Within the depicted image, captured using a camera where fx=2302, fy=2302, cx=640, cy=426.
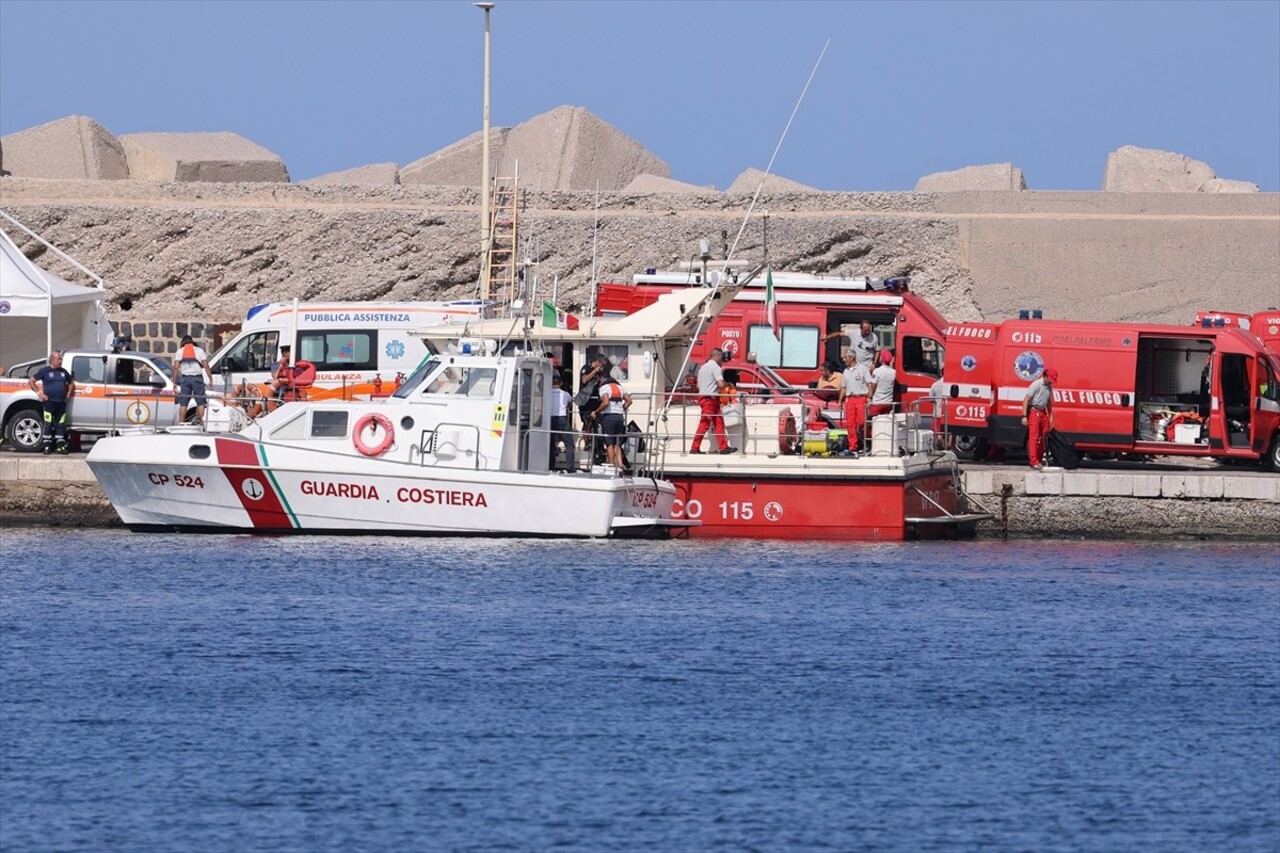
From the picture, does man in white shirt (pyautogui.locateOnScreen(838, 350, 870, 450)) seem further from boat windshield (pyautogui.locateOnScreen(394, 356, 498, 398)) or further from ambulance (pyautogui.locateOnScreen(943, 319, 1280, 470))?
boat windshield (pyautogui.locateOnScreen(394, 356, 498, 398))

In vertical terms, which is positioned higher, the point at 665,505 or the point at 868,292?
the point at 868,292

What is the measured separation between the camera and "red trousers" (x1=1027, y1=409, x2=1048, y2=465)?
26.6 metres

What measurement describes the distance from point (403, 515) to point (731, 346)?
6.77m

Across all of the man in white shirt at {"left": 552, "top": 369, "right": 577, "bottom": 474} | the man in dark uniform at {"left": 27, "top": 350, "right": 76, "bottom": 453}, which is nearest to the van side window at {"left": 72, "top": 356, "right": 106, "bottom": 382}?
the man in dark uniform at {"left": 27, "top": 350, "right": 76, "bottom": 453}

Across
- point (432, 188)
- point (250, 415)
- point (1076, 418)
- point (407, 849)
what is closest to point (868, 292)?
point (1076, 418)

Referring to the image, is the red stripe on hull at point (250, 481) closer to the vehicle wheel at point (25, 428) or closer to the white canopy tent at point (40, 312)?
the vehicle wheel at point (25, 428)

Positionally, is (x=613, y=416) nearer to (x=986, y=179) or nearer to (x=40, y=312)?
(x=40, y=312)

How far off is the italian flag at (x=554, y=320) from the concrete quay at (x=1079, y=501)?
4.79 metres

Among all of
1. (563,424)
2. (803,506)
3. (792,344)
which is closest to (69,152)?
(792,344)

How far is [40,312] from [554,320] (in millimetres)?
8913

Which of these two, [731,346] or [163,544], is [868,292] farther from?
[163,544]

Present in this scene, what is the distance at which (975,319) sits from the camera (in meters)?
37.3

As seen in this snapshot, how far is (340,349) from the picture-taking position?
29.0 metres

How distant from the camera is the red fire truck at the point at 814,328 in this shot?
29188mm
